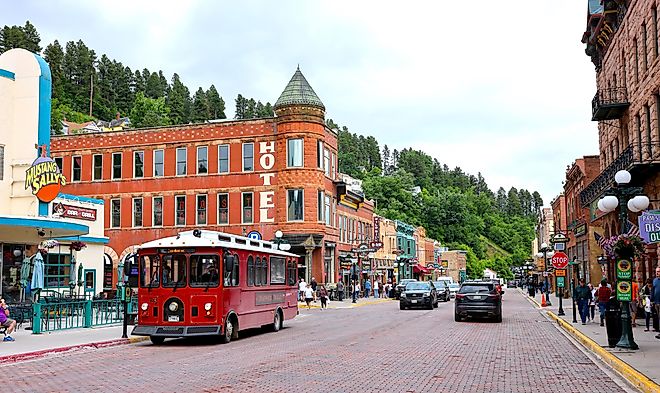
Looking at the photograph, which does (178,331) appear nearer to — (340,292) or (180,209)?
(340,292)

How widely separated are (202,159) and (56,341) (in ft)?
108

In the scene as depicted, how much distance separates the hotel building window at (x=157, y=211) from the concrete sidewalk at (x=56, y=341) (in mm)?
29128

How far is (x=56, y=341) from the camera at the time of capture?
19312 millimetres

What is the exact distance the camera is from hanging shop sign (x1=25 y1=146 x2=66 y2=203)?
26.4m

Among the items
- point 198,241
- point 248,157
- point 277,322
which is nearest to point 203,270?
point 198,241

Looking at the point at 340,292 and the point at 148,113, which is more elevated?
the point at 148,113

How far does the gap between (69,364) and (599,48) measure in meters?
31.8

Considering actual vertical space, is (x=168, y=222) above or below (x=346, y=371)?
above

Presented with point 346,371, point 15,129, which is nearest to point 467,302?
point 346,371

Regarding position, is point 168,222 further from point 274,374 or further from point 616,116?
point 274,374

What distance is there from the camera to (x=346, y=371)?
1385cm

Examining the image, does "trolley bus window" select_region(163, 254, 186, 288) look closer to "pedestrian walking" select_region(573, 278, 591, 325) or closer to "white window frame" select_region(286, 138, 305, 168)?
"pedestrian walking" select_region(573, 278, 591, 325)

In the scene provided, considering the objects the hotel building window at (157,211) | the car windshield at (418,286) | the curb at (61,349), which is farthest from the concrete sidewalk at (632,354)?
the hotel building window at (157,211)

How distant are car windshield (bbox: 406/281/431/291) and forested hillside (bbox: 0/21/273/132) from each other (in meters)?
83.1
